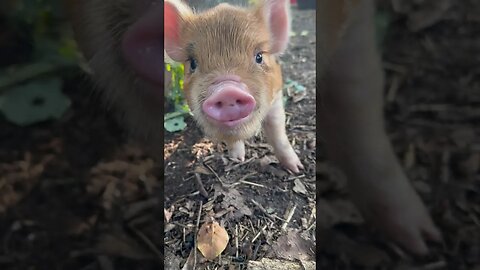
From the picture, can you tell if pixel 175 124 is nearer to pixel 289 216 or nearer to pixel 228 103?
pixel 228 103

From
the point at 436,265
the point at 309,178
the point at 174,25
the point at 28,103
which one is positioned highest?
the point at 174,25

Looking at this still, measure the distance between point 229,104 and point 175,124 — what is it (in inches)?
4.7

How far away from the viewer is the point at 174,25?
4.12 ft

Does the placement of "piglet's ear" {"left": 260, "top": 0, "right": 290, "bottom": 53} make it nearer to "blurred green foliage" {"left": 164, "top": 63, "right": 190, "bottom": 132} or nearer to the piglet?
the piglet

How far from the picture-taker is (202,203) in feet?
4.18

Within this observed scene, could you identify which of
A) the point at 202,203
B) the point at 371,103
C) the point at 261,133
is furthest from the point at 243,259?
the point at 371,103

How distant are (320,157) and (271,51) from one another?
22cm

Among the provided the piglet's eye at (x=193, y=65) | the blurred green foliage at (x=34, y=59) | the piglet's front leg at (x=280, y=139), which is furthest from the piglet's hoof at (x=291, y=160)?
the blurred green foliage at (x=34, y=59)

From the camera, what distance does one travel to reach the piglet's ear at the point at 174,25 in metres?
1.25

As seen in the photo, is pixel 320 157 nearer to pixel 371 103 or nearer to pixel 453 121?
pixel 371 103

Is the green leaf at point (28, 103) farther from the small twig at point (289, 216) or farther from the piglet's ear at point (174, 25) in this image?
the small twig at point (289, 216)

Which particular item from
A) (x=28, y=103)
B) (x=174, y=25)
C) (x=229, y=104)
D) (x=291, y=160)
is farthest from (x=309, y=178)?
(x=28, y=103)

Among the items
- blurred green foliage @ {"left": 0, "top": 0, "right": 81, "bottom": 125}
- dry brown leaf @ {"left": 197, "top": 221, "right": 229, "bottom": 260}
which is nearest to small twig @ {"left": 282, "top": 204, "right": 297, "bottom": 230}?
dry brown leaf @ {"left": 197, "top": 221, "right": 229, "bottom": 260}

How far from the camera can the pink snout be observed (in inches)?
47.3
